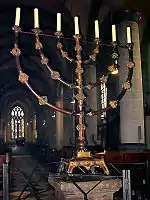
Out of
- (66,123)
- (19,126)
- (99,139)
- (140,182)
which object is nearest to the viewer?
(140,182)

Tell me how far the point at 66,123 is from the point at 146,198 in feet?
40.5

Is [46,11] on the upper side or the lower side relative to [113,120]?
upper

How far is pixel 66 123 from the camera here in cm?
1788

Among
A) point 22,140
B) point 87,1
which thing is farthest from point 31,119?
point 87,1

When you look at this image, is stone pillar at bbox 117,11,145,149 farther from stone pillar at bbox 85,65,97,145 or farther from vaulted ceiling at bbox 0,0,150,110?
stone pillar at bbox 85,65,97,145

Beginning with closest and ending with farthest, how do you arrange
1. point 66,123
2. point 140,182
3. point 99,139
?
1. point 140,182
2. point 99,139
3. point 66,123

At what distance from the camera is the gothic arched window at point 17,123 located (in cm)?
4197

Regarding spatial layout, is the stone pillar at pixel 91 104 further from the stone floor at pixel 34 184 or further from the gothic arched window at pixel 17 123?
the gothic arched window at pixel 17 123

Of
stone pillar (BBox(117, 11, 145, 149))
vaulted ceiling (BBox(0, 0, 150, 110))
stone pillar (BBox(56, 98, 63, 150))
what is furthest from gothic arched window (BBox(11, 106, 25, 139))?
stone pillar (BBox(117, 11, 145, 149))

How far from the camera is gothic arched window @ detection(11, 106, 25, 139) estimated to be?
42.0 meters

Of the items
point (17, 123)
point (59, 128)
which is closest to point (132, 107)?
point (59, 128)

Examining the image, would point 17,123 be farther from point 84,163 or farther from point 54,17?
point 84,163

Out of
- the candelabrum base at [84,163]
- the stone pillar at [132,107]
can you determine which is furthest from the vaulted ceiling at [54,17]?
the candelabrum base at [84,163]

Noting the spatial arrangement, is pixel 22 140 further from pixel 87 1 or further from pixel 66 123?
pixel 87 1
